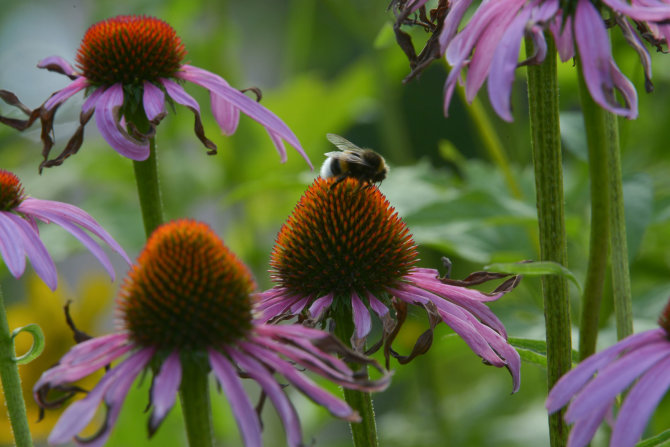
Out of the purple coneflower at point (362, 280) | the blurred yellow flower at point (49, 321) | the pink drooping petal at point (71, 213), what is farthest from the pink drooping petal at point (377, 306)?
the blurred yellow flower at point (49, 321)

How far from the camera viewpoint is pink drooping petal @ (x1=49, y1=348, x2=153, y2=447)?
433 millimetres

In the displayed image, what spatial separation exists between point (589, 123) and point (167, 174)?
51.6 inches

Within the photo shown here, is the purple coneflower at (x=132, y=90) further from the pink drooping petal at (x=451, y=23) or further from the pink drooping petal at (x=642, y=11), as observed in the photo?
the pink drooping petal at (x=642, y=11)

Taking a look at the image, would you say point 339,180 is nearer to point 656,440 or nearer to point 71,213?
point 71,213

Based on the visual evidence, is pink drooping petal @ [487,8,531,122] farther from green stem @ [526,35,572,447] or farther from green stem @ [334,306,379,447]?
green stem @ [334,306,379,447]

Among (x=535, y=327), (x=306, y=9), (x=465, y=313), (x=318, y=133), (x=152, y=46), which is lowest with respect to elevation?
(x=535, y=327)

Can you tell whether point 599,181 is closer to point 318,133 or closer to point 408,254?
point 408,254

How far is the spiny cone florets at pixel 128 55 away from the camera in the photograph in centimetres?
77

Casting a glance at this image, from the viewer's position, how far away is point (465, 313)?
25.0 inches

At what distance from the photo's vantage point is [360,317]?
24.3 inches

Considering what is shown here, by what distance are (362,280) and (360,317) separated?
5cm

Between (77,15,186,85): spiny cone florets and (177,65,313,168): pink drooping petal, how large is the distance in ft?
0.11

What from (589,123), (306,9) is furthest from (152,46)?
(306,9)

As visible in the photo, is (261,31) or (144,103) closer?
(144,103)
